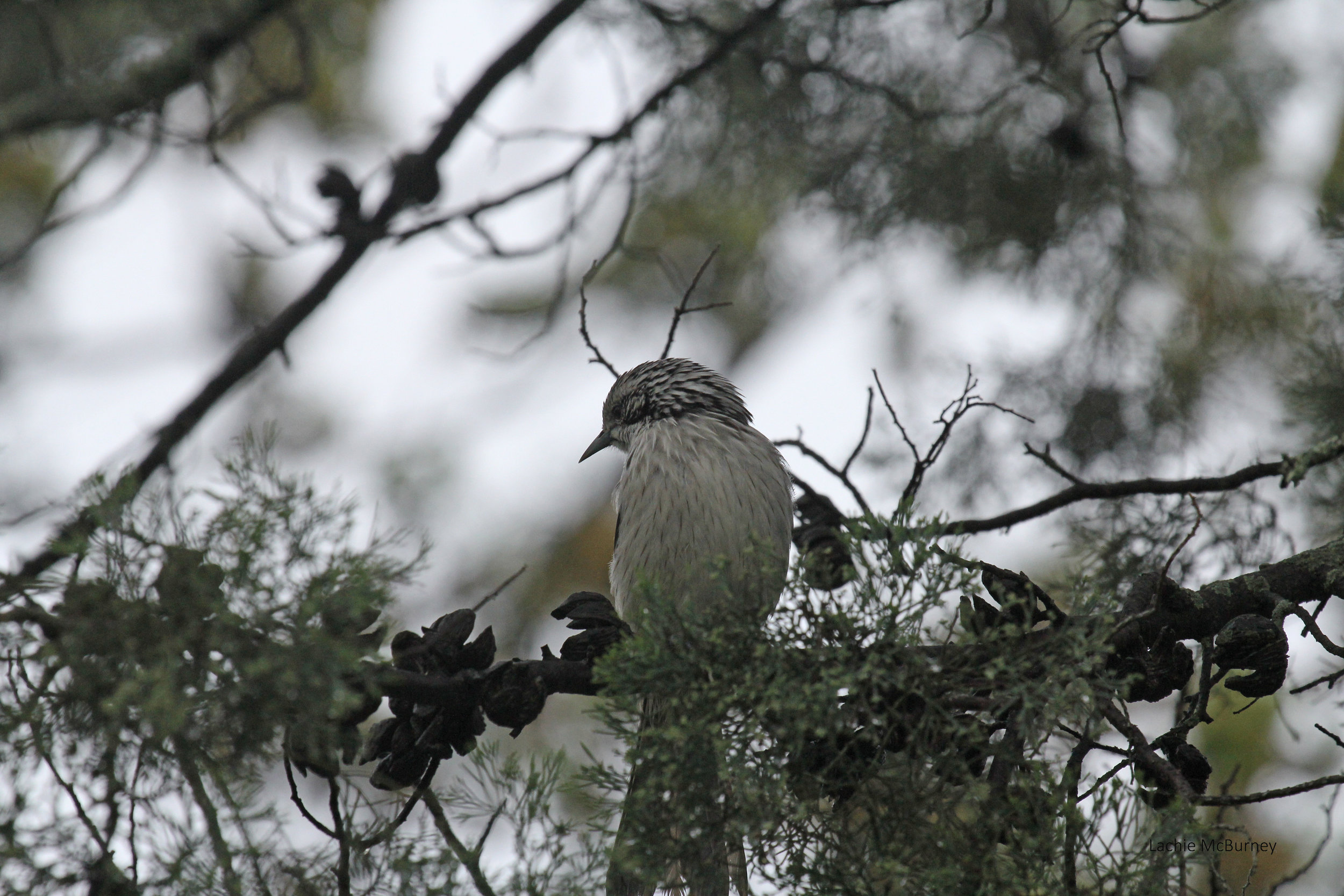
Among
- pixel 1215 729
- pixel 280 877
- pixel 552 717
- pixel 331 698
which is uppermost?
pixel 552 717

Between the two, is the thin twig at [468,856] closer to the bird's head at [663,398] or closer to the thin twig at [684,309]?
the thin twig at [684,309]

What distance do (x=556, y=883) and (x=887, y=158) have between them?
3.61m

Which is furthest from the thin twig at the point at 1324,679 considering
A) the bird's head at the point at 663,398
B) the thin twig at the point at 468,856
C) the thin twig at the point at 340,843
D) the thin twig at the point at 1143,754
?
the bird's head at the point at 663,398

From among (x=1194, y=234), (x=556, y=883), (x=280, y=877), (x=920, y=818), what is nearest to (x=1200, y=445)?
(x=1194, y=234)

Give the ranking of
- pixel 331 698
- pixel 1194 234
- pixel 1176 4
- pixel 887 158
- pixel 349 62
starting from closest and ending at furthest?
1. pixel 331 698
2. pixel 887 158
3. pixel 1194 234
4. pixel 1176 4
5. pixel 349 62

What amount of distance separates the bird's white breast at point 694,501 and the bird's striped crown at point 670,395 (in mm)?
150

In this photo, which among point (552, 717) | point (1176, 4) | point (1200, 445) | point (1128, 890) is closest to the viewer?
point (1128, 890)

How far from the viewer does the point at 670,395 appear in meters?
3.89

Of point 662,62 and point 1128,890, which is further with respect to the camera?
point 662,62

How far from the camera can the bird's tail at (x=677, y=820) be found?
1824mm

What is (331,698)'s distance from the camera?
155cm

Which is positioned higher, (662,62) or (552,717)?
(662,62)

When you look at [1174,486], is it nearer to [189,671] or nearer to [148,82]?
[189,671]

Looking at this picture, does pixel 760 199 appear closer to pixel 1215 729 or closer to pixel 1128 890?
pixel 1215 729
